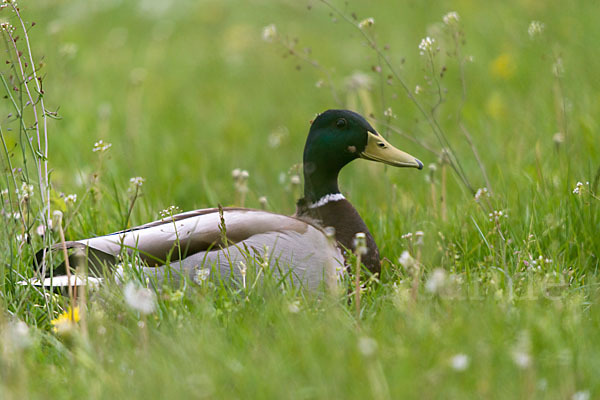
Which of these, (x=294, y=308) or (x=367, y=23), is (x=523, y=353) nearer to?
(x=294, y=308)

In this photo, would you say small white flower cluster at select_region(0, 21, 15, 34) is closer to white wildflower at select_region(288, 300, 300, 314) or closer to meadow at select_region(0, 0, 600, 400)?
meadow at select_region(0, 0, 600, 400)

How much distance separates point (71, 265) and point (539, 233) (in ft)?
7.50

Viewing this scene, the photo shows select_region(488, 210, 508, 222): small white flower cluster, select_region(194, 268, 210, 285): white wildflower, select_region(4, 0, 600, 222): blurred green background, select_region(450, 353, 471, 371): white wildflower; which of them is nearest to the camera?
select_region(450, 353, 471, 371): white wildflower

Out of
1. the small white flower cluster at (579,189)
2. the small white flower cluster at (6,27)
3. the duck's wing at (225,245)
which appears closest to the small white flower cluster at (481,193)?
the small white flower cluster at (579,189)

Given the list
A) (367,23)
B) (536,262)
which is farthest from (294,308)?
(367,23)

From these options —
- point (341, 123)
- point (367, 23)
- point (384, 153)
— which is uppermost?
point (367, 23)

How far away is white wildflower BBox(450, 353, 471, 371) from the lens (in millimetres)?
2342

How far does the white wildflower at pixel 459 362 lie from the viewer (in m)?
2.34

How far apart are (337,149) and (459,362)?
6.74 feet

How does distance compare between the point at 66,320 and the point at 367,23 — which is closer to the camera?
the point at 66,320

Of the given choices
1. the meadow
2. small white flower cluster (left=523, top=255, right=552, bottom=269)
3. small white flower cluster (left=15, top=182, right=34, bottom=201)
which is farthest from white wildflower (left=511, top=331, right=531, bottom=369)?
small white flower cluster (left=15, top=182, right=34, bottom=201)

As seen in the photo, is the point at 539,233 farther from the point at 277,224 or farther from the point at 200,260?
the point at 200,260

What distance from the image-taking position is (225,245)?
143 inches

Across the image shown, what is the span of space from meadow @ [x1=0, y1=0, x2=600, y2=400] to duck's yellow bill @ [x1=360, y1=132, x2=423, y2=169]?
23 cm
